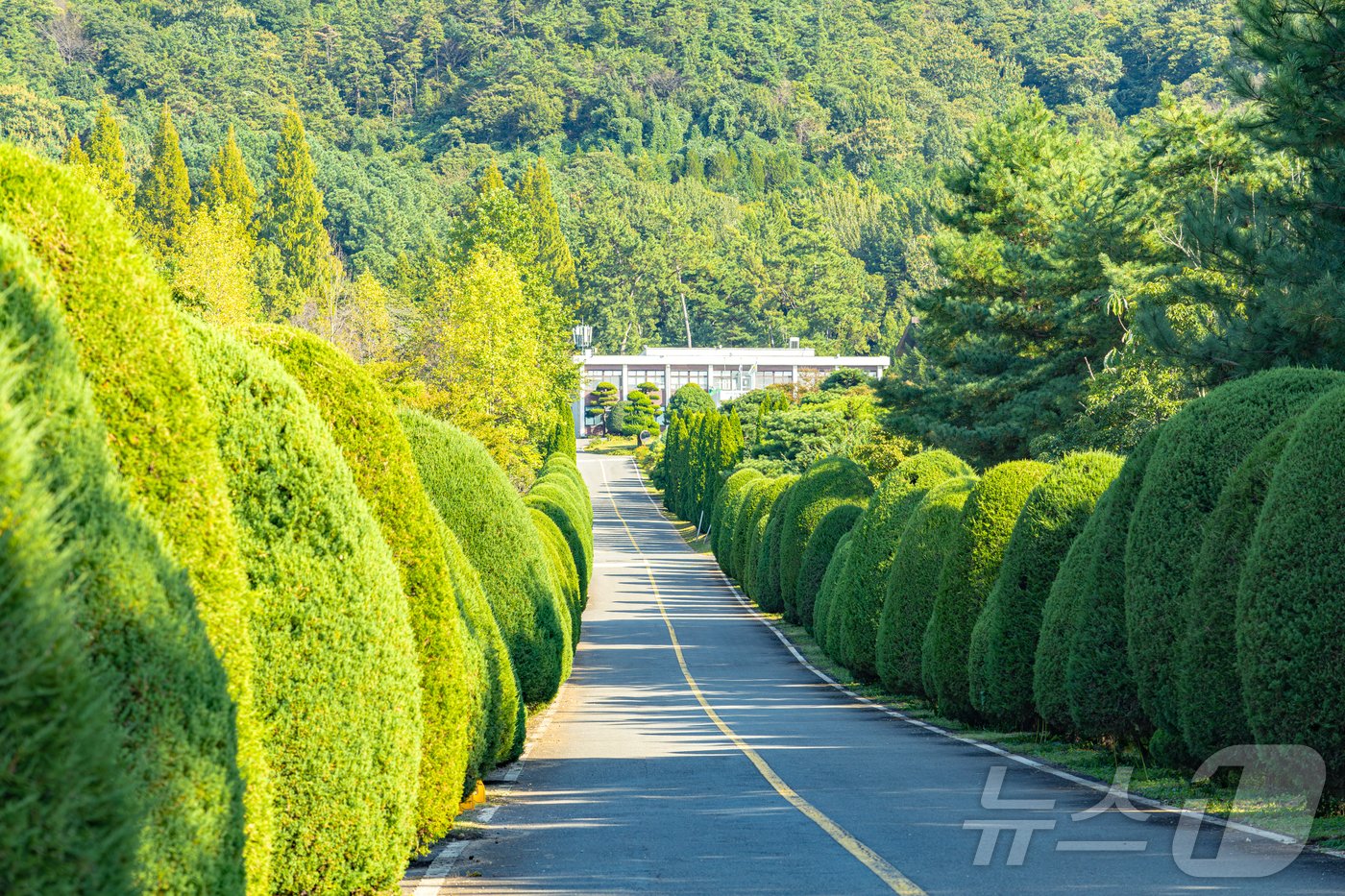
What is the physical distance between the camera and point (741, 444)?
225 ft

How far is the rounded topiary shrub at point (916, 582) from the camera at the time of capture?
21609mm

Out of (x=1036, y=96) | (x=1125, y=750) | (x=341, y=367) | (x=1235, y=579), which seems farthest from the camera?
(x=1036, y=96)

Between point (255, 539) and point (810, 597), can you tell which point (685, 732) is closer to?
point (255, 539)

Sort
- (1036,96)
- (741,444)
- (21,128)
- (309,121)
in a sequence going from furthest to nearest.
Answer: (309,121) < (21,128) < (741,444) < (1036,96)

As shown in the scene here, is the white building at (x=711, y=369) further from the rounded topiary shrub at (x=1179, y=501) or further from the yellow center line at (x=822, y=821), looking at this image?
the rounded topiary shrub at (x=1179, y=501)

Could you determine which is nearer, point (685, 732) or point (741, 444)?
point (685, 732)

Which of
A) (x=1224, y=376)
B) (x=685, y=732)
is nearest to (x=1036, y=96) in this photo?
(x=1224, y=376)

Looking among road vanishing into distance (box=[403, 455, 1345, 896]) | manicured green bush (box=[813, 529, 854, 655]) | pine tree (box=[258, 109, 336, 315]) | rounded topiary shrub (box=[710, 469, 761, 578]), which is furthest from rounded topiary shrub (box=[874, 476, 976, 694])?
pine tree (box=[258, 109, 336, 315])

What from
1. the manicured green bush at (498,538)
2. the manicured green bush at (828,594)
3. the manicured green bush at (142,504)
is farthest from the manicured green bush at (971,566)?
the manicured green bush at (142,504)

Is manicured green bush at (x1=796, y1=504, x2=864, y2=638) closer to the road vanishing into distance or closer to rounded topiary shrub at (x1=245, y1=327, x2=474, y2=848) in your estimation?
the road vanishing into distance

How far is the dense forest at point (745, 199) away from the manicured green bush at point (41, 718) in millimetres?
3012

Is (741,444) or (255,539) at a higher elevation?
(255,539)

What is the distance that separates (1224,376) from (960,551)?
4.09 metres

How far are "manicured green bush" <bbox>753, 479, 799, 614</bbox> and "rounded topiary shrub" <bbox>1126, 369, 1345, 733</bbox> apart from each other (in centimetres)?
2635
